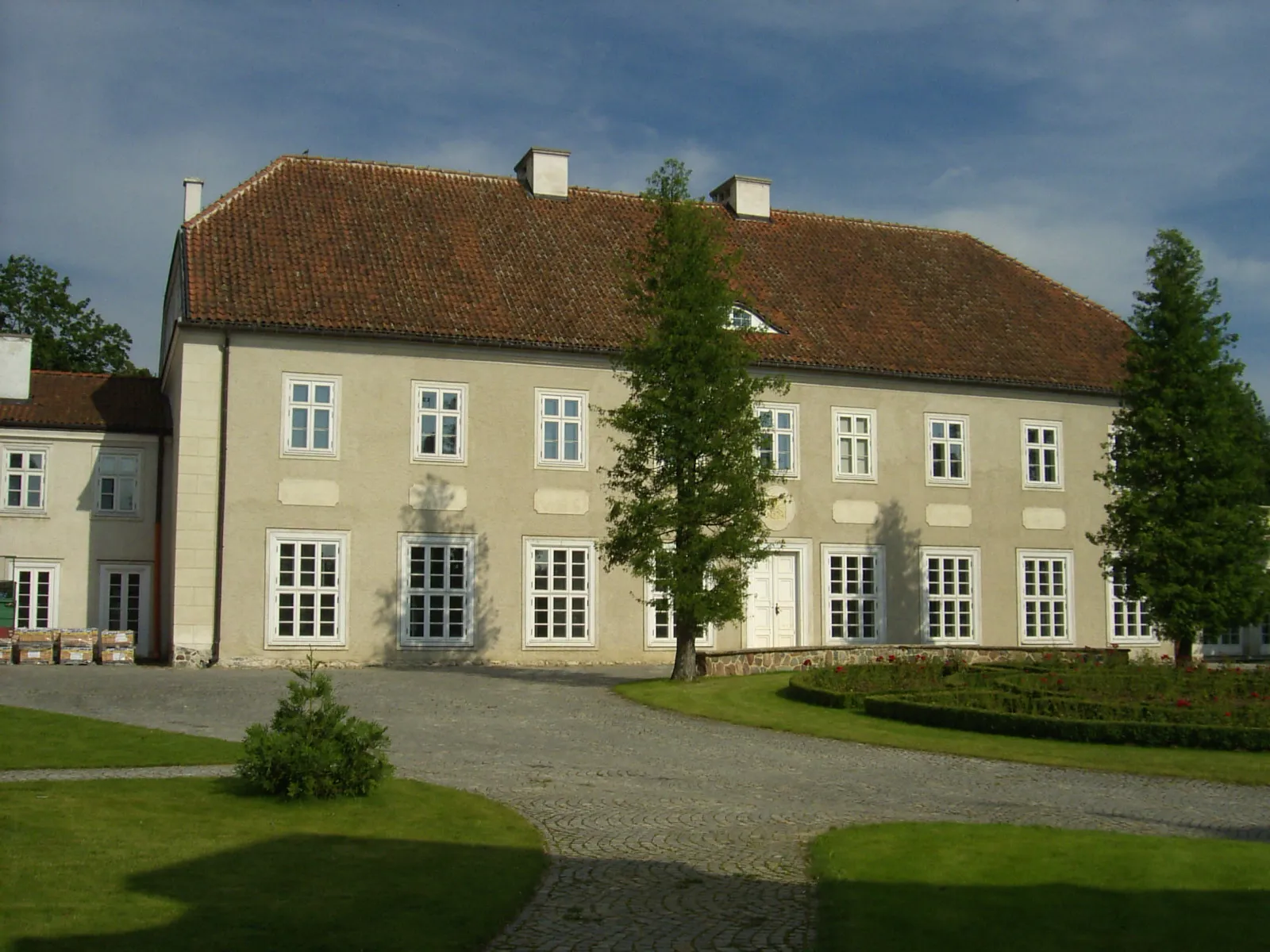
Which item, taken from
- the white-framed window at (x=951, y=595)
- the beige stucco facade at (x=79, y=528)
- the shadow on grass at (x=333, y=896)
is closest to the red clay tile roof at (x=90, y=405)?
the beige stucco facade at (x=79, y=528)

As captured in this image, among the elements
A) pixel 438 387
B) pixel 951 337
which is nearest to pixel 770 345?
pixel 951 337

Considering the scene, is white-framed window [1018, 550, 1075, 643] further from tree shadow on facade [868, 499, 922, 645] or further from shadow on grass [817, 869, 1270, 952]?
shadow on grass [817, 869, 1270, 952]

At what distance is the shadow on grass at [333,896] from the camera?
775 centimetres

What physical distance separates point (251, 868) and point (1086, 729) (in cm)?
1147

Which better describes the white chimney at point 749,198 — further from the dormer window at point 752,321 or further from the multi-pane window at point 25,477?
the multi-pane window at point 25,477

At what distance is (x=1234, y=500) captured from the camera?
26406 mm

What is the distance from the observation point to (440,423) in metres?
29.2

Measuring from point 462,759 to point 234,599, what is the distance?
1350 cm

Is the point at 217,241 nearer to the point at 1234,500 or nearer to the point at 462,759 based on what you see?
the point at 462,759

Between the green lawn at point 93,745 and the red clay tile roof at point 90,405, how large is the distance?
1511 cm

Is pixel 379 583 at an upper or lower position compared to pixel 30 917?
upper

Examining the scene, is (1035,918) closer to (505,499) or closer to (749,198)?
(505,499)

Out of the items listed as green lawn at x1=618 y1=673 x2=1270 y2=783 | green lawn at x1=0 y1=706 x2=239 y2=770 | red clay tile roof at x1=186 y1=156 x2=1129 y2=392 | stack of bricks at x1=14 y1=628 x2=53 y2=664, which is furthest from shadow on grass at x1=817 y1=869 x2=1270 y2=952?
stack of bricks at x1=14 y1=628 x2=53 y2=664

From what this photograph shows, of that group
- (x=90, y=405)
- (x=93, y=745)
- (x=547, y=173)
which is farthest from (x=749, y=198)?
(x=93, y=745)
